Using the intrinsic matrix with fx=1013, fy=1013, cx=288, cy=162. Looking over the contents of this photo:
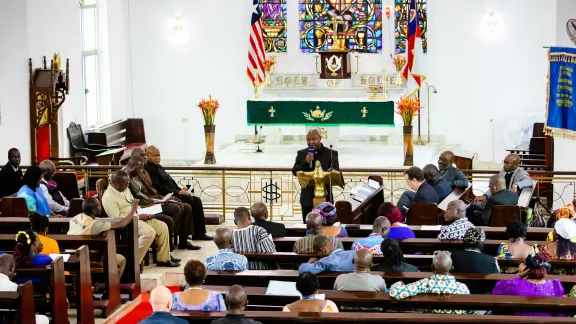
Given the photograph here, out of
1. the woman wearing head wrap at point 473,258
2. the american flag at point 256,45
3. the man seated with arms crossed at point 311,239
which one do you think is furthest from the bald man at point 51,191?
the american flag at point 256,45

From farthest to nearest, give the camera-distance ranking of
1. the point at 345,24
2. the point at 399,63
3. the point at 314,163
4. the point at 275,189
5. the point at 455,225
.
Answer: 1. the point at 345,24
2. the point at 399,63
3. the point at 275,189
4. the point at 314,163
5. the point at 455,225

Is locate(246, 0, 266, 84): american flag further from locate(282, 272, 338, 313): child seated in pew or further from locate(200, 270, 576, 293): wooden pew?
locate(282, 272, 338, 313): child seated in pew

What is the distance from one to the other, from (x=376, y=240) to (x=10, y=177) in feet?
15.6

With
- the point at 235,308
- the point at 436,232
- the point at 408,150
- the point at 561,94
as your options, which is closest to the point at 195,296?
the point at 235,308

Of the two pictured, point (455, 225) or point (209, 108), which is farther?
point (209, 108)

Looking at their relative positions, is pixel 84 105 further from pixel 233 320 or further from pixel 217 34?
pixel 233 320

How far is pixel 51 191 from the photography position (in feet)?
36.3

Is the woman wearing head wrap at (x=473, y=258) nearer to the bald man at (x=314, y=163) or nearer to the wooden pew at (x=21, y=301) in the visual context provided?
the wooden pew at (x=21, y=301)

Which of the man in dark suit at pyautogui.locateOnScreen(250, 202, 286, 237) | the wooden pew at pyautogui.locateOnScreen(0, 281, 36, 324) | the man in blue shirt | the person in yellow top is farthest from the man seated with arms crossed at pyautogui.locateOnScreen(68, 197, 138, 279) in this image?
the man in blue shirt

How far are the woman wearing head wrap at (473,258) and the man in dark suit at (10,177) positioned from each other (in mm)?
5393

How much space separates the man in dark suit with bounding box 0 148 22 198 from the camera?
10.9 meters

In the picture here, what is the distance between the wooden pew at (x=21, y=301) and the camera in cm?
657

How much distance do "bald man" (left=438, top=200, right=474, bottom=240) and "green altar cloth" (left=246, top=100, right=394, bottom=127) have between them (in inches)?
288

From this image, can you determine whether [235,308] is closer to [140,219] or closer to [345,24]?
[140,219]
